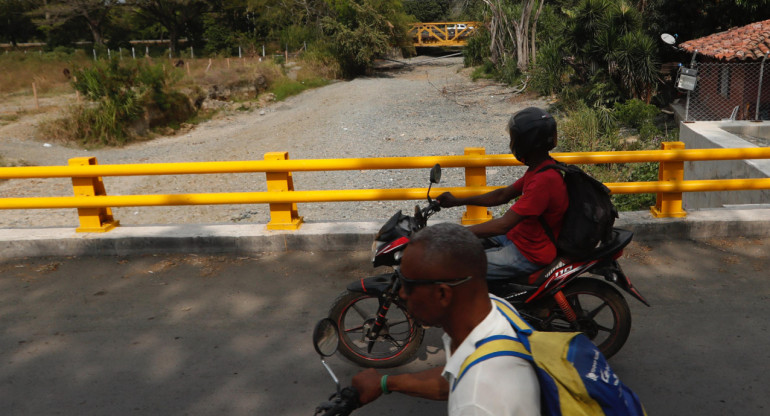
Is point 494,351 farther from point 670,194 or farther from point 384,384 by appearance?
point 670,194

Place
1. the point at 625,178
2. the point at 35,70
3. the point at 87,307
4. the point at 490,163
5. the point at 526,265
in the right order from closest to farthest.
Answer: the point at 526,265, the point at 87,307, the point at 490,163, the point at 625,178, the point at 35,70

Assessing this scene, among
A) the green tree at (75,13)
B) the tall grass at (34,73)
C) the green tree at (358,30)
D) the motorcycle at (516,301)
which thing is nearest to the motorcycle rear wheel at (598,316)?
the motorcycle at (516,301)

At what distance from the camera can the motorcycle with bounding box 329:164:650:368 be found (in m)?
3.66

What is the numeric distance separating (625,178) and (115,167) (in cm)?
1101

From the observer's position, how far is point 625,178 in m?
14.2

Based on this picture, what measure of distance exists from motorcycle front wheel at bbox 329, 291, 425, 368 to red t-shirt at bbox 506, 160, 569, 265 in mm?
836

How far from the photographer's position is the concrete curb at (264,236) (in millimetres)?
6109

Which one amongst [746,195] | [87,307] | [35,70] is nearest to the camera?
[87,307]

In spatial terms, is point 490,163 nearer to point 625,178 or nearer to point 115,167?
point 115,167

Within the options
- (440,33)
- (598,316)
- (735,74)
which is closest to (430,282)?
(598,316)

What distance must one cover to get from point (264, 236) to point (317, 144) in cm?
1610

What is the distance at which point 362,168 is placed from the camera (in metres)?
5.93

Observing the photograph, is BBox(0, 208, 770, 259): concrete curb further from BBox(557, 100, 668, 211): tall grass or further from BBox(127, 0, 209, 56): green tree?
BBox(127, 0, 209, 56): green tree

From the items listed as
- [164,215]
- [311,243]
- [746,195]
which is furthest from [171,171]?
[164,215]
